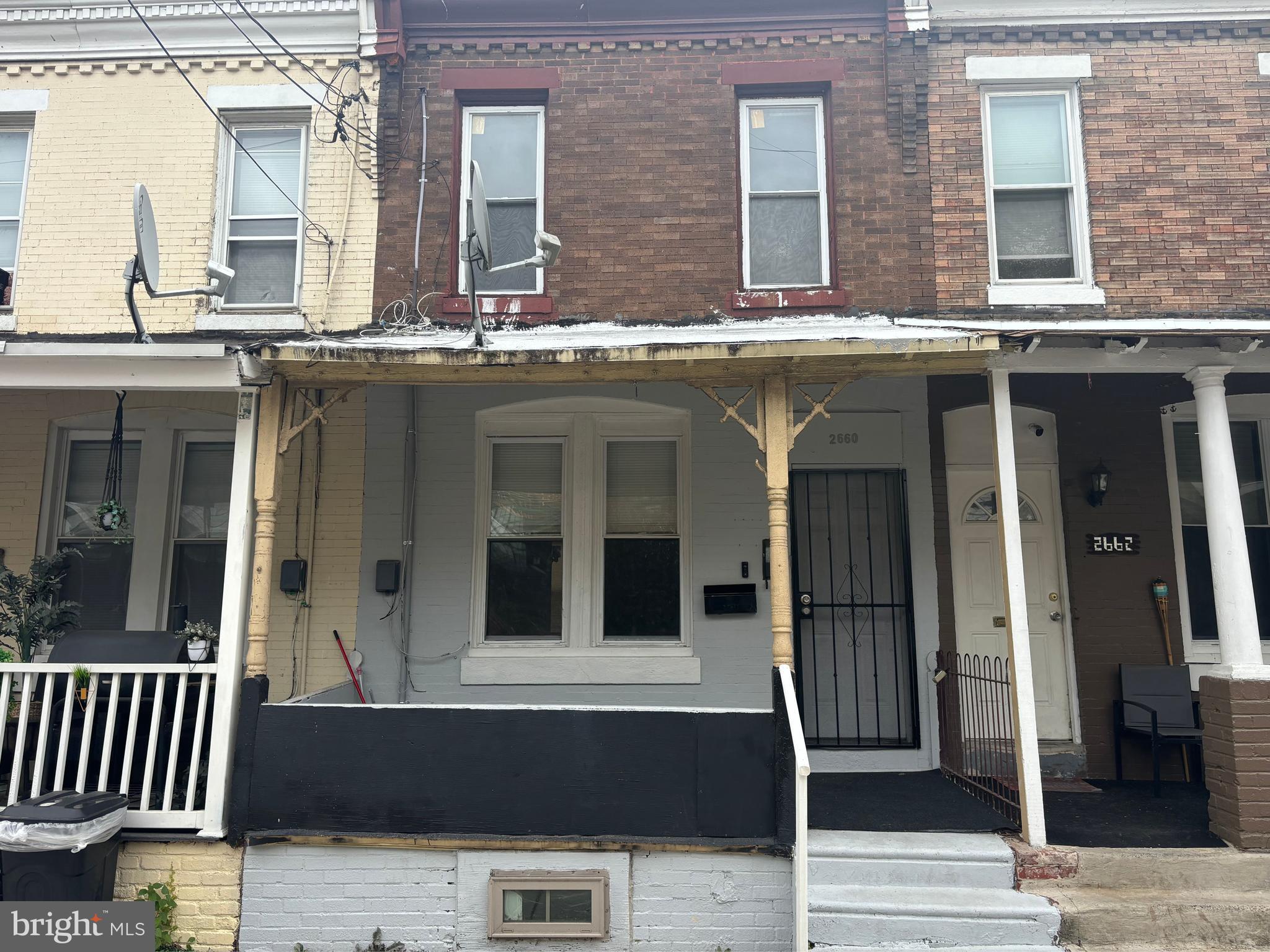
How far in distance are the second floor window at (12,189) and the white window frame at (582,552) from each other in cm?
426

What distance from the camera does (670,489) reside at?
707 centimetres

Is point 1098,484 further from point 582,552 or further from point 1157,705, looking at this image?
point 582,552

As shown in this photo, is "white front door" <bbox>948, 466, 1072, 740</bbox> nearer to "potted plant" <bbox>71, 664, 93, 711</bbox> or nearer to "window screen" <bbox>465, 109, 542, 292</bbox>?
"window screen" <bbox>465, 109, 542, 292</bbox>

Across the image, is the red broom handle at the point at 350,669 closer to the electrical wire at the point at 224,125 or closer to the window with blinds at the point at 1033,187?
the electrical wire at the point at 224,125

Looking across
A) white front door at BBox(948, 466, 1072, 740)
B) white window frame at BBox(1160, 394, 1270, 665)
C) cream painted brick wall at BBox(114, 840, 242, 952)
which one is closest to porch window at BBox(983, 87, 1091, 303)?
white window frame at BBox(1160, 394, 1270, 665)

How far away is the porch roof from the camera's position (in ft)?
16.3

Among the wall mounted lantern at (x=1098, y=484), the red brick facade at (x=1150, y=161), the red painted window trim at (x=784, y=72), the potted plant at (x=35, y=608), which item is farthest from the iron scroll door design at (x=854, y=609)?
the potted plant at (x=35, y=608)

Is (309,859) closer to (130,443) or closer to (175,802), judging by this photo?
(175,802)

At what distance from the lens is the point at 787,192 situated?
7188 mm

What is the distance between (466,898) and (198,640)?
2.28 m

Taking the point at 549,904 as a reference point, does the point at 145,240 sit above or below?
above

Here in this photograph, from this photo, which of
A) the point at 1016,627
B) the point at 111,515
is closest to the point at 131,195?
the point at 111,515

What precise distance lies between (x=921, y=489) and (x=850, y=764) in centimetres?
220

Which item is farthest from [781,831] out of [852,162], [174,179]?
[174,179]
